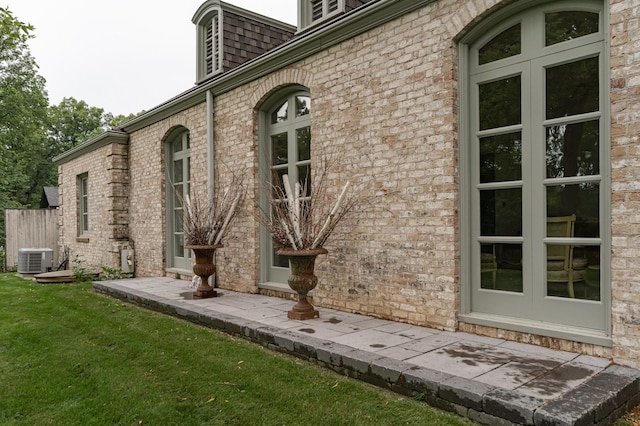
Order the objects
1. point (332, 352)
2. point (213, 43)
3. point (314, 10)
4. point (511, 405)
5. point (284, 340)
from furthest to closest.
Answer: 1. point (213, 43)
2. point (314, 10)
3. point (284, 340)
4. point (332, 352)
5. point (511, 405)

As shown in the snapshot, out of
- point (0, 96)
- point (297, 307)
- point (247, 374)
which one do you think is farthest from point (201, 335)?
point (0, 96)

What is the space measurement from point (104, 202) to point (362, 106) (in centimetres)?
837

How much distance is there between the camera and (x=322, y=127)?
571 cm

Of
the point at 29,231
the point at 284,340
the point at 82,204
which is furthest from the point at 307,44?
the point at 29,231

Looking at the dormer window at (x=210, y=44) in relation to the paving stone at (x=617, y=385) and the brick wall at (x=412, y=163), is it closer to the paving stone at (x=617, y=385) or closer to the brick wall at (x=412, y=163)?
the brick wall at (x=412, y=163)

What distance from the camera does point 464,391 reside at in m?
2.82

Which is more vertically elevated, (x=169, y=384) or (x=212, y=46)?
(x=212, y=46)

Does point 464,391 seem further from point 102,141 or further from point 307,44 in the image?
point 102,141

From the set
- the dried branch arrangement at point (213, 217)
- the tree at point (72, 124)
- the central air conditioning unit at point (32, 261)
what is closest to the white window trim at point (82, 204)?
the central air conditioning unit at point (32, 261)

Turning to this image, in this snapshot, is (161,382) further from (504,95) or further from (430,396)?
(504,95)

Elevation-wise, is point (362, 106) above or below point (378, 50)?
below

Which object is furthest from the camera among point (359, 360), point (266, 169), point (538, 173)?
point (266, 169)

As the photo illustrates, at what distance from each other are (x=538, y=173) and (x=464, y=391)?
7.03 feet

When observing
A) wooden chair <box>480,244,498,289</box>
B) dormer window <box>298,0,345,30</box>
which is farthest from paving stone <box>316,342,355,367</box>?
dormer window <box>298,0,345,30</box>
